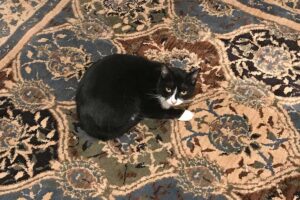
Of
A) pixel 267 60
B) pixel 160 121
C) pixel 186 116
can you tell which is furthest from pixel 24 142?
pixel 267 60

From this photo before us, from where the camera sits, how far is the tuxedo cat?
1577 millimetres

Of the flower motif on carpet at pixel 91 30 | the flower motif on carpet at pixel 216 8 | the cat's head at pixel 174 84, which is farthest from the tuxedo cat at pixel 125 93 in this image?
the flower motif on carpet at pixel 216 8

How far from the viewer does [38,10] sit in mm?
2197

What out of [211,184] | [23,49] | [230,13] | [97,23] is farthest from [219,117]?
[23,49]

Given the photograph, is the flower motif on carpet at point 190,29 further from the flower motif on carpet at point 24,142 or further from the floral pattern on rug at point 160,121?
the flower motif on carpet at point 24,142

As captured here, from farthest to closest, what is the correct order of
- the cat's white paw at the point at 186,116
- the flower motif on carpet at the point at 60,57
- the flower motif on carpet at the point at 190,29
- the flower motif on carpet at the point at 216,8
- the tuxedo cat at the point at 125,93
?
the flower motif on carpet at the point at 216,8 → the flower motif on carpet at the point at 190,29 → the flower motif on carpet at the point at 60,57 → the cat's white paw at the point at 186,116 → the tuxedo cat at the point at 125,93

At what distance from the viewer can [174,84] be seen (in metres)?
1.60

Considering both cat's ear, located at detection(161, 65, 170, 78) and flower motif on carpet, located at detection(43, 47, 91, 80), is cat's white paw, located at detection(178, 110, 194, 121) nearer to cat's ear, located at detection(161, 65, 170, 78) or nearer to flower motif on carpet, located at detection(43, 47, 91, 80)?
cat's ear, located at detection(161, 65, 170, 78)

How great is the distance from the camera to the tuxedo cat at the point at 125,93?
62.1 inches

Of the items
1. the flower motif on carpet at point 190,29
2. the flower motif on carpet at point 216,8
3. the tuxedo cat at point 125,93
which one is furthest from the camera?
the flower motif on carpet at point 216,8

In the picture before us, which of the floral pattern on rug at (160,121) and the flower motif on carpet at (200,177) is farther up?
the floral pattern on rug at (160,121)

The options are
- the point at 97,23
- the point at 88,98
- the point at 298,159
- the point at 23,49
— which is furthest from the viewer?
the point at 97,23

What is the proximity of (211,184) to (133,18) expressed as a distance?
1.01 m

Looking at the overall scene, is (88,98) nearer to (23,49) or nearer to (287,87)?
(23,49)
